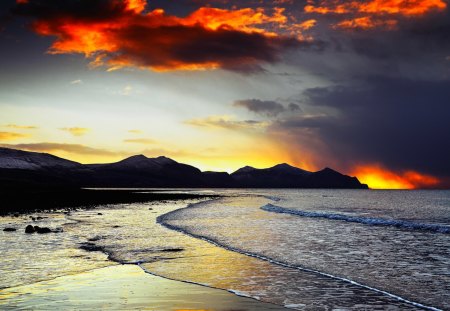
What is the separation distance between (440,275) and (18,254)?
19.3m

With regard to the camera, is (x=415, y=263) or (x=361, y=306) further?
(x=415, y=263)

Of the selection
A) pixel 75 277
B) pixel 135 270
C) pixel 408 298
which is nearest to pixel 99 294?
pixel 75 277

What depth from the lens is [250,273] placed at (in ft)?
53.9

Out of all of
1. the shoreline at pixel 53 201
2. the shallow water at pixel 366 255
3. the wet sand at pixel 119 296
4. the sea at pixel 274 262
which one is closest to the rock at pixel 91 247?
the sea at pixel 274 262

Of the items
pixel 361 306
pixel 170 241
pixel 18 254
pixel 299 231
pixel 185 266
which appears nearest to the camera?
pixel 361 306

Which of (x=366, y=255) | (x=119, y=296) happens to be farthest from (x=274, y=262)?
(x=119, y=296)

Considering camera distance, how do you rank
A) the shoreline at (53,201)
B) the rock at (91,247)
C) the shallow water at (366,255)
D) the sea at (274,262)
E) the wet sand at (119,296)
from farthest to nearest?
the shoreline at (53,201) → the rock at (91,247) → the shallow water at (366,255) → the sea at (274,262) → the wet sand at (119,296)

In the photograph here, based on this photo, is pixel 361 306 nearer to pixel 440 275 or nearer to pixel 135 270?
pixel 440 275

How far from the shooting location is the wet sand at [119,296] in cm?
1118

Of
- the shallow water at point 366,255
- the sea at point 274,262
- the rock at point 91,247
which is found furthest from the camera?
the rock at point 91,247

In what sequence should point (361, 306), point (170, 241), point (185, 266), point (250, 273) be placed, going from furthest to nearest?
point (170, 241), point (185, 266), point (250, 273), point (361, 306)

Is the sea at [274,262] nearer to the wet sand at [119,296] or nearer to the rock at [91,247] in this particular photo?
the rock at [91,247]

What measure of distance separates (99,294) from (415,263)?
14358 millimetres

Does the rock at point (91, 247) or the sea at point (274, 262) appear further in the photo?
the rock at point (91, 247)
